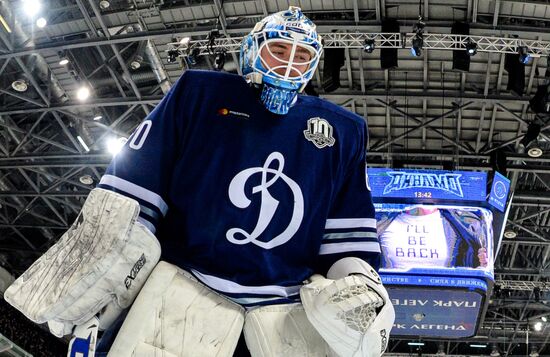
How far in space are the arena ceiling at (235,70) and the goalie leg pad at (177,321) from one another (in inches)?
356

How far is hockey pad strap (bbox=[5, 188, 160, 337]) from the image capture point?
1.82 m

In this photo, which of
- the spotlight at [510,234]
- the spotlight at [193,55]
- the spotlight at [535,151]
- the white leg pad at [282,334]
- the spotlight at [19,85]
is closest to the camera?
the white leg pad at [282,334]

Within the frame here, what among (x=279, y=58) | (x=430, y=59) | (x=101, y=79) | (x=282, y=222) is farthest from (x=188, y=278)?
(x=101, y=79)

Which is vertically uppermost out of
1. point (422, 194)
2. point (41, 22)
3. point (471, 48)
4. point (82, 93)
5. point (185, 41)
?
point (41, 22)

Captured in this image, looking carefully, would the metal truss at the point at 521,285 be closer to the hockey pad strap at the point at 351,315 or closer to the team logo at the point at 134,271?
the hockey pad strap at the point at 351,315

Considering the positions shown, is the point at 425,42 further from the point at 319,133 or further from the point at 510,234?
the point at 319,133

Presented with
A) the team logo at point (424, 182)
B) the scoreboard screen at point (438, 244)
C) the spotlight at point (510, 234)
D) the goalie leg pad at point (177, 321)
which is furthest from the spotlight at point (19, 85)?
the goalie leg pad at point (177, 321)

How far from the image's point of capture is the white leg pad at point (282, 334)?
76.5 inches

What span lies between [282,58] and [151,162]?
52 cm

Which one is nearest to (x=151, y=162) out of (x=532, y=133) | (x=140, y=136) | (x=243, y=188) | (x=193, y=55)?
(x=140, y=136)

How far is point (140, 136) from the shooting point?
2.15 metres

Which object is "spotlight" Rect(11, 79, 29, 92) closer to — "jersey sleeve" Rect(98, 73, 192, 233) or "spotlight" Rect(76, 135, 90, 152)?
"spotlight" Rect(76, 135, 90, 152)

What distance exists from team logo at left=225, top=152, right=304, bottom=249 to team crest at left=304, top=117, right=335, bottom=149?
0.14m

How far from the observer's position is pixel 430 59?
12.3 meters
